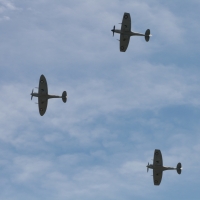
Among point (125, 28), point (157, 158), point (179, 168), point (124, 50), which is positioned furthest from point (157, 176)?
point (125, 28)

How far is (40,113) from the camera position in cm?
13138

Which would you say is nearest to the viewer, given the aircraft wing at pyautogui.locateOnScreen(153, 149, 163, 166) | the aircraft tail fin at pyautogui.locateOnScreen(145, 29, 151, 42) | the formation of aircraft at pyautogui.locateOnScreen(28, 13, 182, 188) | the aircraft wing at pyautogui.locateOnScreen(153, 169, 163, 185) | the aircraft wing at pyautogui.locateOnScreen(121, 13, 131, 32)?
the aircraft tail fin at pyautogui.locateOnScreen(145, 29, 151, 42)

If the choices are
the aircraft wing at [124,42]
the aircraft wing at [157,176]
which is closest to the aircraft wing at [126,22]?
the aircraft wing at [124,42]

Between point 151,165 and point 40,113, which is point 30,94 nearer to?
point 40,113

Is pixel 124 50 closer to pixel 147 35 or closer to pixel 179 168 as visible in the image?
pixel 147 35

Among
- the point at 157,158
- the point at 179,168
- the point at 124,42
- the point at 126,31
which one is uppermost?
the point at 126,31

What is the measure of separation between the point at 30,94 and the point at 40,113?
6.27m

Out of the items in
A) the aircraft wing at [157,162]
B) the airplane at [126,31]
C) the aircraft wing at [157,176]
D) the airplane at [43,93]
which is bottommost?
the aircraft wing at [157,176]

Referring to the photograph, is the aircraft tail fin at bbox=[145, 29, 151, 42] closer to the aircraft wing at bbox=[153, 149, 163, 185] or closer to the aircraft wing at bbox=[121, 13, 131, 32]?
the aircraft wing at bbox=[121, 13, 131, 32]

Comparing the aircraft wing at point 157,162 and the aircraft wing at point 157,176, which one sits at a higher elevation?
the aircraft wing at point 157,162

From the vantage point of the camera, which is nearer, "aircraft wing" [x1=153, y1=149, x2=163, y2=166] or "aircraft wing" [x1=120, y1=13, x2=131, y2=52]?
"aircraft wing" [x1=120, y1=13, x2=131, y2=52]

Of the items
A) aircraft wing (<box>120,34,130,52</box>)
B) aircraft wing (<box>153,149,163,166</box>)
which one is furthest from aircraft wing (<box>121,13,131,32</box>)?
aircraft wing (<box>153,149,163,166</box>)

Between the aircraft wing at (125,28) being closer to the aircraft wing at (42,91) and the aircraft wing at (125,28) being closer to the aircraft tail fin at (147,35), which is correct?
the aircraft tail fin at (147,35)

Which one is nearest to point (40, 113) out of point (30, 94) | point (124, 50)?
point (30, 94)
